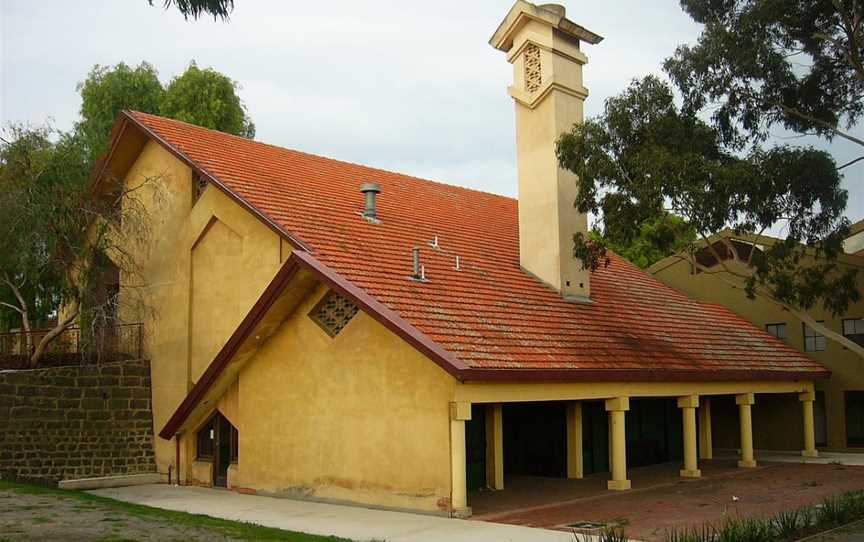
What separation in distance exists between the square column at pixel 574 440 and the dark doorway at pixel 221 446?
718 centimetres

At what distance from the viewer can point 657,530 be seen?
1257 cm

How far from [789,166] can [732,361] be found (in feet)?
17.1

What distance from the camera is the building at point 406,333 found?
1527 centimetres

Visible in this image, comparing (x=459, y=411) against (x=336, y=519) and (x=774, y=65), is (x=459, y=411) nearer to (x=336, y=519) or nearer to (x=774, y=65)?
(x=336, y=519)

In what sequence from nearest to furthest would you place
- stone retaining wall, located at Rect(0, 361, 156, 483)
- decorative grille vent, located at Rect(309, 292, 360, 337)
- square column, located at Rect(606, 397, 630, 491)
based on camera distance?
decorative grille vent, located at Rect(309, 292, 360, 337)
square column, located at Rect(606, 397, 630, 491)
stone retaining wall, located at Rect(0, 361, 156, 483)

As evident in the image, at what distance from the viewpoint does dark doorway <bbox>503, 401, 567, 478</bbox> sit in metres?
20.3

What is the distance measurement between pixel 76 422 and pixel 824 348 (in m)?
A: 19.7

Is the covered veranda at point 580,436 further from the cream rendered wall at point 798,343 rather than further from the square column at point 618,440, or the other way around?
the cream rendered wall at point 798,343

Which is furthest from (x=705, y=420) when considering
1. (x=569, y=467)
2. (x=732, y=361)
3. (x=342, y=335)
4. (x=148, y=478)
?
(x=148, y=478)

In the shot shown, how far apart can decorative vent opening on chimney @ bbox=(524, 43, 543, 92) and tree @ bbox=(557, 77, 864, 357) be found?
164 cm

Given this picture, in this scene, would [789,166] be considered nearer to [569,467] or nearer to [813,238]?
[813,238]

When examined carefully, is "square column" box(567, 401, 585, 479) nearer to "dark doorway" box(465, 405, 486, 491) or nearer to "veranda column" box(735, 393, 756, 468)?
"dark doorway" box(465, 405, 486, 491)

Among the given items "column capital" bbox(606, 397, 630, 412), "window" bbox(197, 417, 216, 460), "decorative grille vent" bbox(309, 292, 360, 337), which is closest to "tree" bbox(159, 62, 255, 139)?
"window" bbox(197, 417, 216, 460)

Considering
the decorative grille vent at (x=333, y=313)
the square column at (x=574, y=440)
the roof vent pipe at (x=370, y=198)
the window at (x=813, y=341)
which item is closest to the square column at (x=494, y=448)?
the square column at (x=574, y=440)
